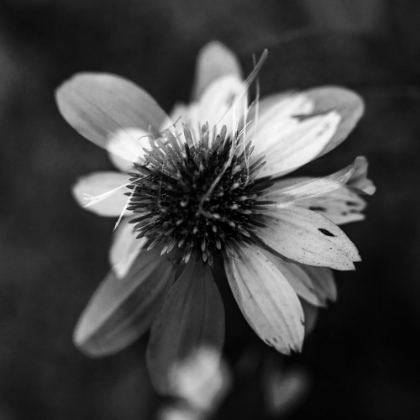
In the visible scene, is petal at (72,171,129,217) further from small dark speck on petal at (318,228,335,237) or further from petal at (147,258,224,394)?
small dark speck on petal at (318,228,335,237)

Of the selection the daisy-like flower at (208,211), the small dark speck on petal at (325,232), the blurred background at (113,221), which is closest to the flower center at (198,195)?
the daisy-like flower at (208,211)

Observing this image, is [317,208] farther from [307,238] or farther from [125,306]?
[125,306]

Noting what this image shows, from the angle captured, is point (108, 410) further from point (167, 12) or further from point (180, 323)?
point (167, 12)

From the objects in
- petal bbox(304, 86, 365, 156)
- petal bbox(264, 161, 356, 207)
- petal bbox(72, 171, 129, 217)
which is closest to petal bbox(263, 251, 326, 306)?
petal bbox(264, 161, 356, 207)

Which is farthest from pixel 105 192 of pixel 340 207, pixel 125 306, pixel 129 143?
pixel 340 207

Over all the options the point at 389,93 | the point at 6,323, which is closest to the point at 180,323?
the point at 389,93

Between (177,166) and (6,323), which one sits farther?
(6,323)
